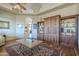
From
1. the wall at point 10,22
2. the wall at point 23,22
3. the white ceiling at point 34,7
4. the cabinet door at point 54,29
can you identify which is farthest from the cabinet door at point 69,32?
the wall at point 10,22

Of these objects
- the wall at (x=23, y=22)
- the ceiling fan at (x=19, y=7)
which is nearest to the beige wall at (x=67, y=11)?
the wall at (x=23, y=22)

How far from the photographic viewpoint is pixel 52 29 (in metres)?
2.38

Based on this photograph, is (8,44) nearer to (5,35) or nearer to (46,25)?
(5,35)

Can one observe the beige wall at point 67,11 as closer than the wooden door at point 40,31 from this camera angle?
Yes

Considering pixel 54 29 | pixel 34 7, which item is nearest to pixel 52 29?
pixel 54 29

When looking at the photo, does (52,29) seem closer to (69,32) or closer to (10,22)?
(69,32)

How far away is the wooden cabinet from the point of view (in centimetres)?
234

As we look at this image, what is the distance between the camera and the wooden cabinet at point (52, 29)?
234cm

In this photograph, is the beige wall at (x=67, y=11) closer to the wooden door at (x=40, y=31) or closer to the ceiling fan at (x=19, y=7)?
the wooden door at (x=40, y=31)

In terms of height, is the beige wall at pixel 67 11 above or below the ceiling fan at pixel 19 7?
below

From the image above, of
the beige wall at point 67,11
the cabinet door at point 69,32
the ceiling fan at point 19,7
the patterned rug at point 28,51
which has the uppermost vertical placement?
the ceiling fan at point 19,7

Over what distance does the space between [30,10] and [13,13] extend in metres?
0.40

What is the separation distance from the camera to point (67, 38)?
7.54 ft

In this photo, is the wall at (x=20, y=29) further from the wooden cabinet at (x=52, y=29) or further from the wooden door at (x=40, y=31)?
the wooden cabinet at (x=52, y=29)
